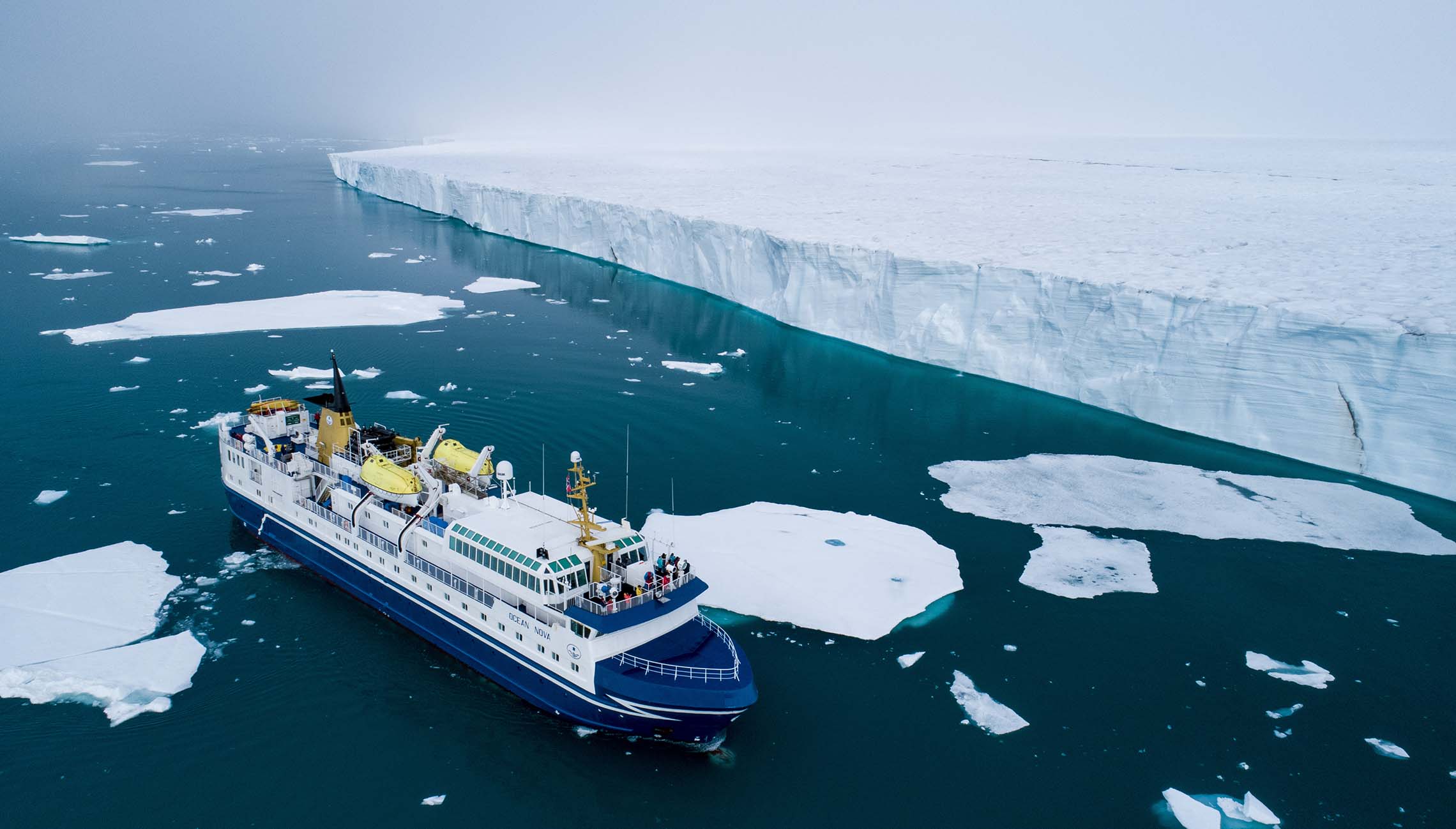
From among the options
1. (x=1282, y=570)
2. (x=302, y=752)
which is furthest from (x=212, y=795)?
(x=1282, y=570)

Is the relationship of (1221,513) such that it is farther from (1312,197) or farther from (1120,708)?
(1312,197)

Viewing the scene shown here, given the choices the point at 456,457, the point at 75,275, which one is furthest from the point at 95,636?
the point at 75,275

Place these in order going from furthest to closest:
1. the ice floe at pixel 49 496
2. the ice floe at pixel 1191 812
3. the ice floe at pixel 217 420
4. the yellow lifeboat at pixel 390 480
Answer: the ice floe at pixel 217 420, the ice floe at pixel 49 496, the yellow lifeboat at pixel 390 480, the ice floe at pixel 1191 812

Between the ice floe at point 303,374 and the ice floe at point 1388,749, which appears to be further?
the ice floe at point 303,374

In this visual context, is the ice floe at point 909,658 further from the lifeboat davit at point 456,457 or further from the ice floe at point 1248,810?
the lifeboat davit at point 456,457

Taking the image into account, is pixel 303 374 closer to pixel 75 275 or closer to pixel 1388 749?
pixel 75 275

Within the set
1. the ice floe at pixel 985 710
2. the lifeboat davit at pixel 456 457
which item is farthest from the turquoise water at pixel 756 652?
the lifeboat davit at pixel 456 457

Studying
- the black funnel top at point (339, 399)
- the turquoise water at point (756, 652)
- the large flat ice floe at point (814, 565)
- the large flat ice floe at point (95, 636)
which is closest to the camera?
the turquoise water at point (756, 652)

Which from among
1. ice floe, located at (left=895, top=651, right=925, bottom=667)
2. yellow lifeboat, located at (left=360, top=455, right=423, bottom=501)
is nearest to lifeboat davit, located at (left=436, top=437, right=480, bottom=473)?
yellow lifeboat, located at (left=360, top=455, right=423, bottom=501)
